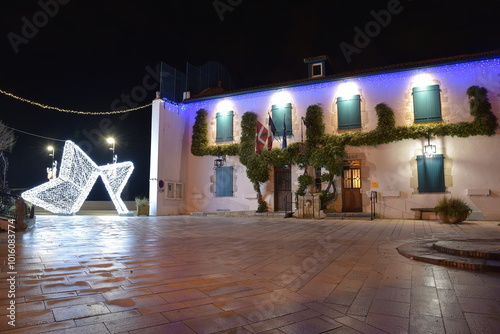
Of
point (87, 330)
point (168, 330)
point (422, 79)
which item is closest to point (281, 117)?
point (422, 79)

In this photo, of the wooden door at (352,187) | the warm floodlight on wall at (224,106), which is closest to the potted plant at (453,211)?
the wooden door at (352,187)

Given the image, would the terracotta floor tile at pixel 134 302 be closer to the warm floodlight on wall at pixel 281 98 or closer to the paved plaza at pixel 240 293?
the paved plaza at pixel 240 293

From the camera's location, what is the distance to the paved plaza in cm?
233

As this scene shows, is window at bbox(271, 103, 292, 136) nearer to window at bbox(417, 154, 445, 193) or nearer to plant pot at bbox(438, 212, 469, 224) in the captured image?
window at bbox(417, 154, 445, 193)

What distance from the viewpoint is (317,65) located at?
16.5 metres

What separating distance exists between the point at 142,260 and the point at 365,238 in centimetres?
469

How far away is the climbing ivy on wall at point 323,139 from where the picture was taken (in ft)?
42.3

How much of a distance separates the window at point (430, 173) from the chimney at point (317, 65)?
6.15 meters

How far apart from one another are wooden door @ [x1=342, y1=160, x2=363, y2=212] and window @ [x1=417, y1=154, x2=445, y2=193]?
2424mm

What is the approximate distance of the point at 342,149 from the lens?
14570 millimetres

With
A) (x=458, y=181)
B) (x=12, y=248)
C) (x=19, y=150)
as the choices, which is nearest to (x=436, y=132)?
(x=458, y=181)

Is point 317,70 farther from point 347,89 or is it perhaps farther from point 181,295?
point 181,295

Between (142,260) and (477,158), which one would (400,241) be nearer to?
(142,260)

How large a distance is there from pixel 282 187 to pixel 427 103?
7279 millimetres
